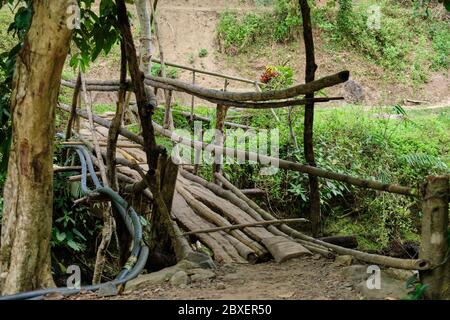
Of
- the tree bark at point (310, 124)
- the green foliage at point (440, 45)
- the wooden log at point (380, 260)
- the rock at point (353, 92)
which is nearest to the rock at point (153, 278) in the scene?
the wooden log at point (380, 260)

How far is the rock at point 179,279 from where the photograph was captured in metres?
3.25

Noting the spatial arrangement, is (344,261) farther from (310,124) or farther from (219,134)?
(219,134)

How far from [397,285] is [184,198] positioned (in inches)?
101

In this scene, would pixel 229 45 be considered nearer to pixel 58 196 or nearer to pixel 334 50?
pixel 334 50

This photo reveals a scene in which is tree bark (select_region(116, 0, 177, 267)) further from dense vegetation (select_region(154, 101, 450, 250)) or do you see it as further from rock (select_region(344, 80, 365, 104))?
rock (select_region(344, 80, 365, 104))

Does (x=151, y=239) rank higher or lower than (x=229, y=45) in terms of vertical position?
lower

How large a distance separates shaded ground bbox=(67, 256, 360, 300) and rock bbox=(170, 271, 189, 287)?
4 centimetres

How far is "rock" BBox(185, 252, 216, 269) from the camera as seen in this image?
3.57m

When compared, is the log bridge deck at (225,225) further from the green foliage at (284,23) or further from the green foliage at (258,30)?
the green foliage at (258,30)

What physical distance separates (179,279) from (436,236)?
4.76 feet

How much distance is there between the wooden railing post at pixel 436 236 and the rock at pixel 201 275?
49.6 inches

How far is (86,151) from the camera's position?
544 centimetres

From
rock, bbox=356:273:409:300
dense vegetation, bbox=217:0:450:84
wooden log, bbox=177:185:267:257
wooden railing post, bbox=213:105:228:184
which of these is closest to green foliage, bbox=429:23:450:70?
dense vegetation, bbox=217:0:450:84
